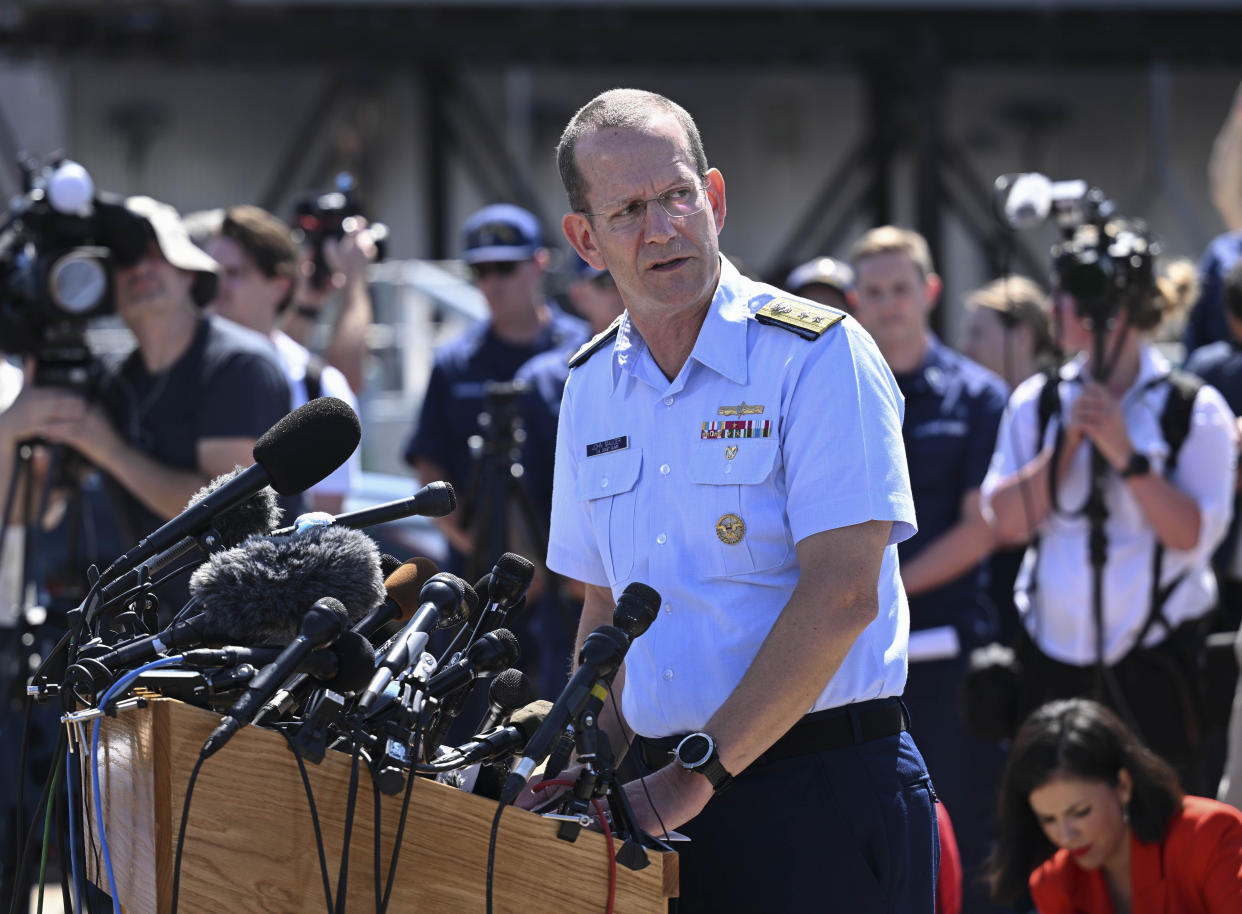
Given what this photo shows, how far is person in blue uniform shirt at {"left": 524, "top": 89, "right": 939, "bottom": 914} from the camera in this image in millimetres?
2260

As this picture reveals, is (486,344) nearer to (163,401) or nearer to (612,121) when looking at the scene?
(163,401)

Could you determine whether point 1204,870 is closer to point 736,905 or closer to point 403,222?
point 736,905

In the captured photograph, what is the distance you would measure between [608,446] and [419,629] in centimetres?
67

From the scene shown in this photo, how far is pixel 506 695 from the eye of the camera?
7.44ft

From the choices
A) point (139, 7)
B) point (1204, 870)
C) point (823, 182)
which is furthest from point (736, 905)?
point (823, 182)

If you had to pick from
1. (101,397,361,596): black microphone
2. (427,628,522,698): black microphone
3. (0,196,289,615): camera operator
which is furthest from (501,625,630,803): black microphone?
(0,196,289,615): camera operator

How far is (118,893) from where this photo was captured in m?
1.96

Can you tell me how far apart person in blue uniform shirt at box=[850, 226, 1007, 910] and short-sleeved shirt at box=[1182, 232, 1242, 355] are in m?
1.22

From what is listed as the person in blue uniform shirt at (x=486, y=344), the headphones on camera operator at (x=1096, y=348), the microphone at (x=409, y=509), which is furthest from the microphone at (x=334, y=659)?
the person in blue uniform shirt at (x=486, y=344)

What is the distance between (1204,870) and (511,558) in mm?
2013

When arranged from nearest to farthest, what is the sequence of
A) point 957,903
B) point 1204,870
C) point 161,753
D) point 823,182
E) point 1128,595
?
1. point 161,753
2. point 957,903
3. point 1204,870
4. point 1128,595
5. point 823,182

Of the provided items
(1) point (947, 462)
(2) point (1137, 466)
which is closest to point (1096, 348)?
(2) point (1137, 466)

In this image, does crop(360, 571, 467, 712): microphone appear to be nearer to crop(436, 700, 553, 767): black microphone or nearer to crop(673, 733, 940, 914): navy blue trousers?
crop(436, 700, 553, 767): black microphone

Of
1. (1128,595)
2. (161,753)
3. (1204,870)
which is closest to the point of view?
(161,753)
